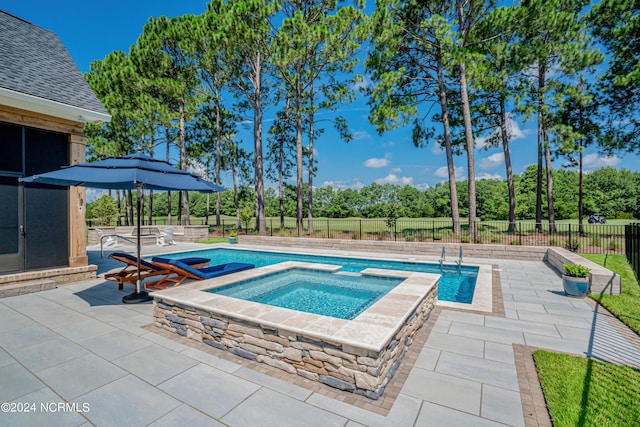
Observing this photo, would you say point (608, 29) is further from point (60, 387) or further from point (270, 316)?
point (60, 387)

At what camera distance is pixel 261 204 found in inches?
631

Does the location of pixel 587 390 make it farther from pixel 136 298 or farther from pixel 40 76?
pixel 40 76

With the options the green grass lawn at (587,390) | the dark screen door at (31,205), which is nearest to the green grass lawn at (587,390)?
the green grass lawn at (587,390)

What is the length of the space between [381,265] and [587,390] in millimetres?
6635

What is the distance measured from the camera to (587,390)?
8.13ft

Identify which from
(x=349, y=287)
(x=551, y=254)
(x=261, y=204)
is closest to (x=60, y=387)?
(x=349, y=287)

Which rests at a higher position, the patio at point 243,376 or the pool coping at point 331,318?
the pool coping at point 331,318

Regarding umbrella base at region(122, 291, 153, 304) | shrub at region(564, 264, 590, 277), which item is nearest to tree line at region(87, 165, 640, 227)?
umbrella base at region(122, 291, 153, 304)

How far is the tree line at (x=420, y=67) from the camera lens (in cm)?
1207

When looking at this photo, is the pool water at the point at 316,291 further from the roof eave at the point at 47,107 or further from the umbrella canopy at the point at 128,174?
the roof eave at the point at 47,107

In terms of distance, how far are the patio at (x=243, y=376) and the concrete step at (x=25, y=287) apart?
1219 millimetres

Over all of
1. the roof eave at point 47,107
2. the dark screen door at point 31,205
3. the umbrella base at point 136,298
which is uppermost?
the roof eave at point 47,107

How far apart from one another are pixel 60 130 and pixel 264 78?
1375 centimetres

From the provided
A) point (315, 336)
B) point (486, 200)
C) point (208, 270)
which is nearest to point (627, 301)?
point (315, 336)
